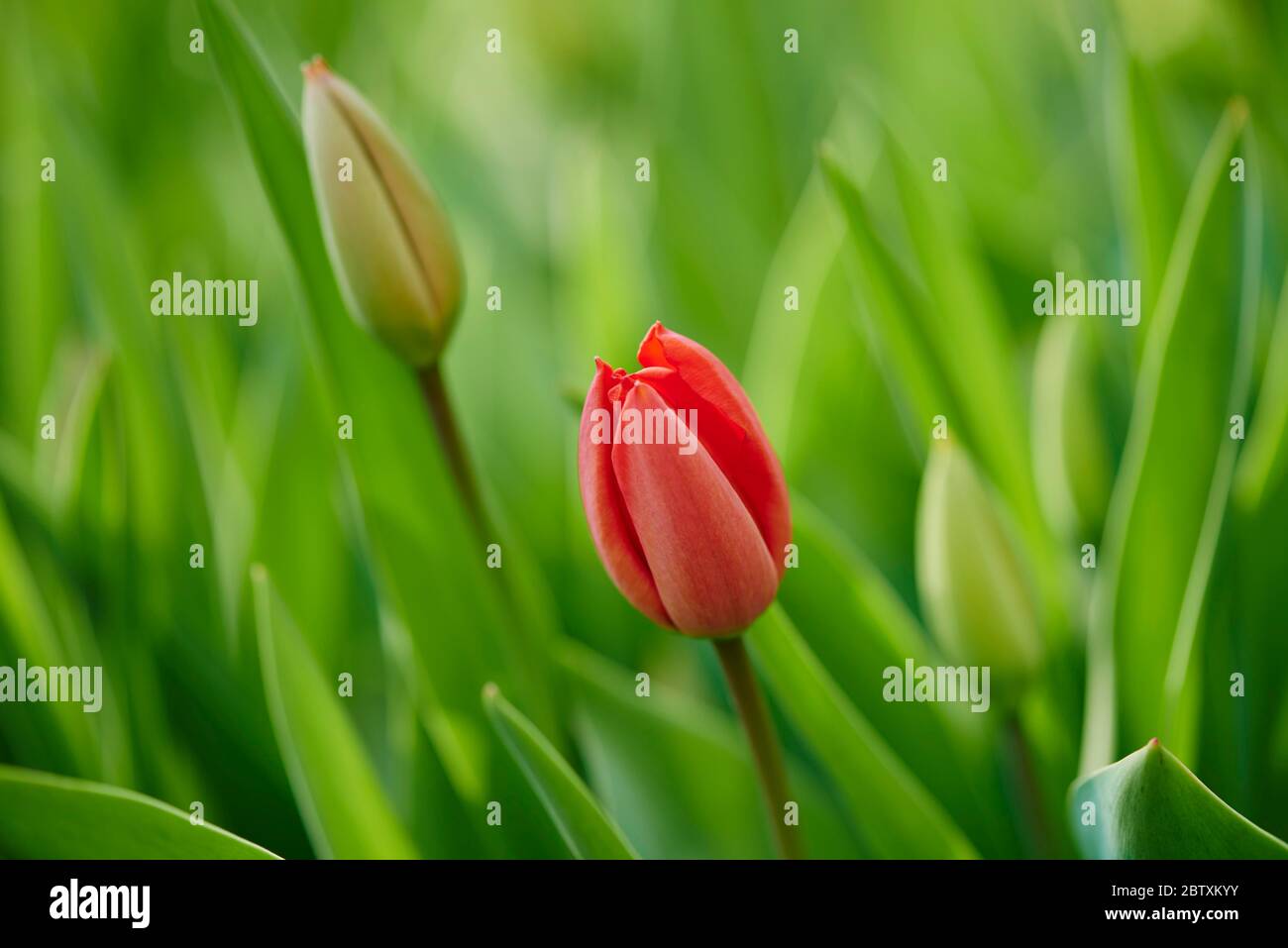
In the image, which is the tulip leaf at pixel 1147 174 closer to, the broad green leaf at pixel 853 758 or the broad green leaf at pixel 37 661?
the broad green leaf at pixel 853 758

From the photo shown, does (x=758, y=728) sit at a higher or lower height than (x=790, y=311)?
lower

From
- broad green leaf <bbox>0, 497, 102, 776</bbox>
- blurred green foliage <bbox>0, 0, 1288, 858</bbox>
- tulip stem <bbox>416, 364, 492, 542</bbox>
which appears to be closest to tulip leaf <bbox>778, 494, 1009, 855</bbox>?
blurred green foliage <bbox>0, 0, 1288, 858</bbox>

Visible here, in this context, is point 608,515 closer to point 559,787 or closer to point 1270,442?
point 559,787

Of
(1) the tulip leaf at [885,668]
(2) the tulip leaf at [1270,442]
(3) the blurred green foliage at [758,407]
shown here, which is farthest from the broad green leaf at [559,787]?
(2) the tulip leaf at [1270,442]

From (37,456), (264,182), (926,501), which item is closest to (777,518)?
(926,501)

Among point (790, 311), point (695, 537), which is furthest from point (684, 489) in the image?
point (790, 311)
